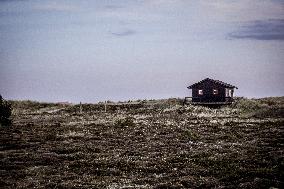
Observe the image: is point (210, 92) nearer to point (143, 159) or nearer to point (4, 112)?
point (4, 112)

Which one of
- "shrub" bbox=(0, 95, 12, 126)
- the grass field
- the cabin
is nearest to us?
the grass field

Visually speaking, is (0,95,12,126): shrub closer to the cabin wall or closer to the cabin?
the cabin

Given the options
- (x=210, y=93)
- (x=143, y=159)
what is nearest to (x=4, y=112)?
(x=143, y=159)

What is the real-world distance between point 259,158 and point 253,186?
6947 mm

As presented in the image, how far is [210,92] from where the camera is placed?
75375mm

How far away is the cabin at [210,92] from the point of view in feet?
244

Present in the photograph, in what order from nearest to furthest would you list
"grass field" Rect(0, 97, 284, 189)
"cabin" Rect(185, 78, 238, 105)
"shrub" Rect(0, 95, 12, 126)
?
"grass field" Rect(0, 97, 284, 189) < "shrub" Rect(0, 95, 12, 126) < "cabin" Rect(185, 78, 238, 105)

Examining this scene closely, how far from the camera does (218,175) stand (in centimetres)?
1797

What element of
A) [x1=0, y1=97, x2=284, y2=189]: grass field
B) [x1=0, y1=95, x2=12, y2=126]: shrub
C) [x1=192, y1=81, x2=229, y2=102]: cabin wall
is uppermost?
[x1=192, y1=81, x2=229, y2=102]: cabin wall

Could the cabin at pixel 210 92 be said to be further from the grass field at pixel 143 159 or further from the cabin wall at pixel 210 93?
the grass field at pixel 143 159

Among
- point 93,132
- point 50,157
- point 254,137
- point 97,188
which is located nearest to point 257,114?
point 254,137

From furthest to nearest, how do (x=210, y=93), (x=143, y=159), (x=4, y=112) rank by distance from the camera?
(x=210, y=93), (x=4, y=112), (x=143, y=159)

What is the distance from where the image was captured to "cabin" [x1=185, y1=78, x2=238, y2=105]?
244 ft

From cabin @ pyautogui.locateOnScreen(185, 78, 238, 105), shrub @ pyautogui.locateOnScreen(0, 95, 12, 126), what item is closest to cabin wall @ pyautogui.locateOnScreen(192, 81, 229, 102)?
cabin @ pyautogui.locateOnScreen(185, 78, 238, 105)
